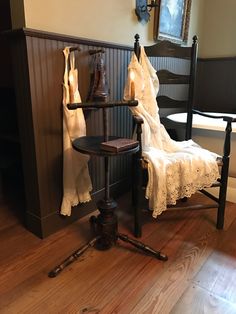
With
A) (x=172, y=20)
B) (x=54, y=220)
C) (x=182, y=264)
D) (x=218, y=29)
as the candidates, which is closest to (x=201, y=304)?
(x=182, y=264)

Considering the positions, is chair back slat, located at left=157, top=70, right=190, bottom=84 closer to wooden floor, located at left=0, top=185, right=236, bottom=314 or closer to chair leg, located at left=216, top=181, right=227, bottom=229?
chair leg, located at left=216, top=181, right=227, bottom=229

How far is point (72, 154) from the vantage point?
1.59 metres

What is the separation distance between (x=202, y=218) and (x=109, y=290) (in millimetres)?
905

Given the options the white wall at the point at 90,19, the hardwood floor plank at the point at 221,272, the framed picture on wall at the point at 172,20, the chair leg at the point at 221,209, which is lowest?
the hardwood floor plank at the point at 221,272

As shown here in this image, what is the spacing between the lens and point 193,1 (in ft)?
8.23

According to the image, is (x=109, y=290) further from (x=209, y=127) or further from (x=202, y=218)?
(x=209, y=127)

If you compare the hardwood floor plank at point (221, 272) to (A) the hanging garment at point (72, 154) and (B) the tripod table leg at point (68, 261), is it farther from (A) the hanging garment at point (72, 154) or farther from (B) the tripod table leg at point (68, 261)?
(A) the hanging garment at point (72, 154)

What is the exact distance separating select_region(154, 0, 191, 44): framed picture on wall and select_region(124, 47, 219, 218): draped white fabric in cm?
61

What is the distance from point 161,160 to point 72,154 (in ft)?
1.73

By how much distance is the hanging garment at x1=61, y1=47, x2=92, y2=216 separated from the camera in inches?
59.0

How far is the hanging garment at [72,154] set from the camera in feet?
4.91

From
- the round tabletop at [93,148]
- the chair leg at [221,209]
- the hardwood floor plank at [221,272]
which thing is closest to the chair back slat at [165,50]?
the round tabletop at [93,148]

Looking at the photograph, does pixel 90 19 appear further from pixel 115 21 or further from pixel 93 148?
pixel 93 148

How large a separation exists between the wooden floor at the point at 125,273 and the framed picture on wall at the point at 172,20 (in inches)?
60.7
